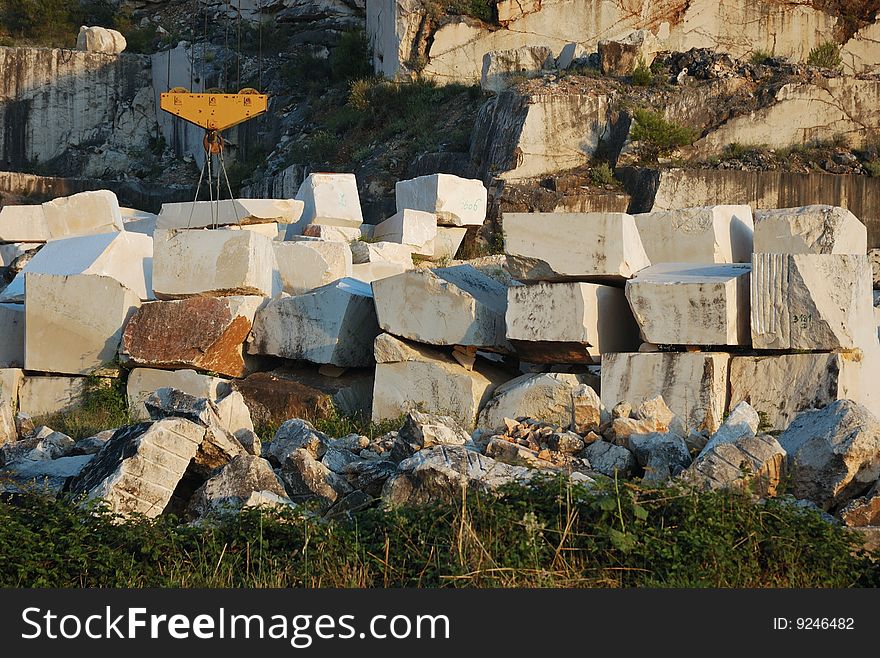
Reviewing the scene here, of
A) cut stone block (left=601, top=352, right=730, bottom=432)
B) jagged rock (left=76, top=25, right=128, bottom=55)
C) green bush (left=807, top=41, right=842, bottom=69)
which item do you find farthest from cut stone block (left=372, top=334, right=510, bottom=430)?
jagged rock (left=76, top=25, right=128, bottom=55)

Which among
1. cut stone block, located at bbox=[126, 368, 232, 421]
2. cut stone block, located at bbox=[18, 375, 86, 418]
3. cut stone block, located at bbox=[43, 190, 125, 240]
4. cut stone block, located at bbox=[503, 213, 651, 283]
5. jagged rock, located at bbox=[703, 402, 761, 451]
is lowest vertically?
cut stone block, located at bbox=[18, 375, 86, 418]

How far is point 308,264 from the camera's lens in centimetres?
1025

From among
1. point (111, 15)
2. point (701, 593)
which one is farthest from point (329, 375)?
point (111, 15)

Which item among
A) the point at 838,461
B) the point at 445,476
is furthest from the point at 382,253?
the point at 838,461

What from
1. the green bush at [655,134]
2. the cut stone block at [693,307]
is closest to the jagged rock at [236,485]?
the cut stone block at [693,307]

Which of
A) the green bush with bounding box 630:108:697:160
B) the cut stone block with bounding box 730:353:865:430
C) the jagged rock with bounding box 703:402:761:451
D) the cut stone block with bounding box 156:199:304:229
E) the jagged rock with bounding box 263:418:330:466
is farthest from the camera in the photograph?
the green bush with bounding box 630:108:697:160

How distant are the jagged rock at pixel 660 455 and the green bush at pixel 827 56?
16991 millimetres

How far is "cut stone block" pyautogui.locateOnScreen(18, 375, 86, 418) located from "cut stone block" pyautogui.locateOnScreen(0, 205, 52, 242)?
5.55 metres

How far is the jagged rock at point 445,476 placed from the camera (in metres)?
5.48

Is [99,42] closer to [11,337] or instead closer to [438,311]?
[11,337]

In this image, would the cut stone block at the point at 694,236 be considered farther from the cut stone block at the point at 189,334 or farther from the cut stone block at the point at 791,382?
the cut stone block at the point at 189,334

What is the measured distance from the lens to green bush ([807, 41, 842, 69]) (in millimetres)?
21617

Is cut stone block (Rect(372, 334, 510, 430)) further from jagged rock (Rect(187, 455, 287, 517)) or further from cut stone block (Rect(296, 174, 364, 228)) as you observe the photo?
cut stone block (Rect(296, 174, 364, 228))

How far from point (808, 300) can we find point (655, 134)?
9722mm
